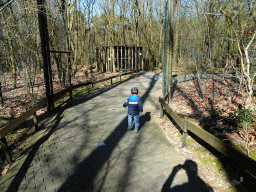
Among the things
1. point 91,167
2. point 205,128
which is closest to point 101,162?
point 91,167

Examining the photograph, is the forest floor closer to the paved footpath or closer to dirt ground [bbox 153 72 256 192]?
dirt ground [bbox 153 72 256 192]

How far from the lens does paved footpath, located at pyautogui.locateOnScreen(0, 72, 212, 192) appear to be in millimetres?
3682

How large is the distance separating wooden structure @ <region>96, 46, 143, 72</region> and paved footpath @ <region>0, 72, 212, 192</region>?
1604 cm

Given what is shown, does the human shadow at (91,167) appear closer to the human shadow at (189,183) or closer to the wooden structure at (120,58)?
the human shadow at (189,183)

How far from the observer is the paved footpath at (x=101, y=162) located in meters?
3.68

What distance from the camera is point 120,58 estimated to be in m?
22.8

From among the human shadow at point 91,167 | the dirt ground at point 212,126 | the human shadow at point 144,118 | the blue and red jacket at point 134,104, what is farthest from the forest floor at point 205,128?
the human shadow at point 91,167

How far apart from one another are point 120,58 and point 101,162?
63.7 feet

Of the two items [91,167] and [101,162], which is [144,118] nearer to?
[101,162]

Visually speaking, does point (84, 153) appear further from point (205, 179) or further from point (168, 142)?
point (205, 179)

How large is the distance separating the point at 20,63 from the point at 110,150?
7.08 meters

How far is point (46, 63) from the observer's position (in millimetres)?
8109

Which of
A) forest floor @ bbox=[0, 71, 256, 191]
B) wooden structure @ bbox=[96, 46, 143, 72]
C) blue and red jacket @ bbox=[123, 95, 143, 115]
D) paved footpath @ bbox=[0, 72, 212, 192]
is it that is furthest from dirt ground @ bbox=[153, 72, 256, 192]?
wooden structure @ bbox=[96, 46, 143, 72]

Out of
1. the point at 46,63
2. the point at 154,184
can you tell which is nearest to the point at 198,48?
the point at 154,184
